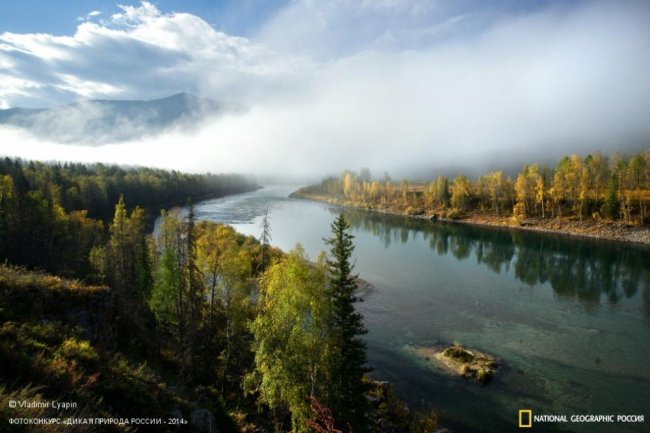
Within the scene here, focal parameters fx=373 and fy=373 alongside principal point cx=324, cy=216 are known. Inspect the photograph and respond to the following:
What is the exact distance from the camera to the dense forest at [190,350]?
14.2m

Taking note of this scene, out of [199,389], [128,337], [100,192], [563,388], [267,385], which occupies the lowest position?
[563,388]

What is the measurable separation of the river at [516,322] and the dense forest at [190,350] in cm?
731

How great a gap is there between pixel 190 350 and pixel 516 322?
42.6m

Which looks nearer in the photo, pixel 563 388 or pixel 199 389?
pixel 199 389

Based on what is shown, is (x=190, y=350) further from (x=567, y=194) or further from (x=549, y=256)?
(x=567, y=194)

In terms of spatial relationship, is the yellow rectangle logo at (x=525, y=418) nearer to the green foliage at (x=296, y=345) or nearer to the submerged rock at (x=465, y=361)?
the submerged rock at (x=465, y=361)

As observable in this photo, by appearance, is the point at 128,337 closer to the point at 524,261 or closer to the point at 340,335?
the point at 340,335

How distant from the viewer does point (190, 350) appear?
109 feet

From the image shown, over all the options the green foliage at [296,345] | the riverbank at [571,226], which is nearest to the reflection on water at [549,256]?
the riverbank at [571,226]

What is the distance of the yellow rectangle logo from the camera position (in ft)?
99.9

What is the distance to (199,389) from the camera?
27984 millimetres

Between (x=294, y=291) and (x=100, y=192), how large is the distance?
127m

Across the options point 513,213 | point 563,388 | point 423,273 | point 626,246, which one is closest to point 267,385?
point 563,388

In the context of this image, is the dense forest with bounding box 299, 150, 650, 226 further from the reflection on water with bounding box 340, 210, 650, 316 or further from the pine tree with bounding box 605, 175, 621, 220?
the reflection on water with bounding box 340, 210, 650, 316
